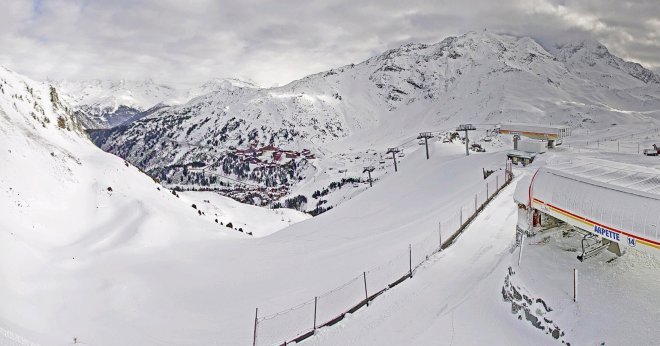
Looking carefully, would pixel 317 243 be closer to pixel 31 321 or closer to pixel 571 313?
pixel 31 321

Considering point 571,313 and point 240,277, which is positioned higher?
point 571,313

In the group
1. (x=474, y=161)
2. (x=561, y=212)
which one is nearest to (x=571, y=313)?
(x=561, y=212)

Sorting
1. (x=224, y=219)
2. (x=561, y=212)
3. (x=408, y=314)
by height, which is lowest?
(x=224, y=219)

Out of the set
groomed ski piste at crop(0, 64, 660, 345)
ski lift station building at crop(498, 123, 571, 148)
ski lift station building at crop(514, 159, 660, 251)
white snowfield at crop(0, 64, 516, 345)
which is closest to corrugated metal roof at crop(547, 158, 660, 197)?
ski lift station building at crop(514, 159, 660, 251)

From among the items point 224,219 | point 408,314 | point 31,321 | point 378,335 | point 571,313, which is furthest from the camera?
point 224,219

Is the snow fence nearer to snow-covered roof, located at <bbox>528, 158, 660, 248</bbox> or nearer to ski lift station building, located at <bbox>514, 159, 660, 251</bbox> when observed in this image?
ski lift station building, located at <bbox>514, 159, 660, 251</bbox>

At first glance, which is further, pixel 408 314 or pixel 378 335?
pixel 408 314

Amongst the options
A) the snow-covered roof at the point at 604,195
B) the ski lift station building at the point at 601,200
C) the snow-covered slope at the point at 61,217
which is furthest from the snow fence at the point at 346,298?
the snow-covered slope at the point at 61,217

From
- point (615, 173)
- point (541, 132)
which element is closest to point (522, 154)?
point (541, 132)
